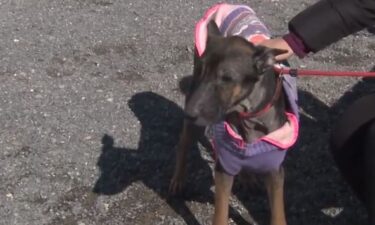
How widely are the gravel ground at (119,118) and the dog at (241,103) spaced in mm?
625

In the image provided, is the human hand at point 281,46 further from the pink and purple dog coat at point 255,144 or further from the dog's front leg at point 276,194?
the dog's front leg at point 276,194

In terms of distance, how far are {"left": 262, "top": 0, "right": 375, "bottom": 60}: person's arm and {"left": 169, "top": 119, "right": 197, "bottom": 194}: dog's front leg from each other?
101 cm

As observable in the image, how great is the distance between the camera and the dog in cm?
348

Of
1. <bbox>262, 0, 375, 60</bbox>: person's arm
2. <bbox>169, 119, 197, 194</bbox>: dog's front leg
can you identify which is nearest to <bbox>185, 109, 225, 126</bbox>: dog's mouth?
<bbox>262, 0, 375, 60</bbox>: person's arm

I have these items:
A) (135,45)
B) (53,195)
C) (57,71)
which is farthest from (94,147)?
(135,45)

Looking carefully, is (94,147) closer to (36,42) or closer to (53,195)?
(53,195)

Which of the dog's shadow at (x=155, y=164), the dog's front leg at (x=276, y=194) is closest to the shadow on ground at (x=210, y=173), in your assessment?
the dog's shadow at (x=155, y=164)

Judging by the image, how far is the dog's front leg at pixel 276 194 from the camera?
4000 millimetres

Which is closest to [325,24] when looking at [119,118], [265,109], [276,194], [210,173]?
[265,109]

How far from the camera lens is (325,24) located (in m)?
3.69

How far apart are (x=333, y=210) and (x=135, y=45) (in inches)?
106

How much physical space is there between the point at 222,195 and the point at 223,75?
776 millimetres

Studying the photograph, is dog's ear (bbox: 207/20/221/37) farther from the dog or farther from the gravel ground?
the gravel ground

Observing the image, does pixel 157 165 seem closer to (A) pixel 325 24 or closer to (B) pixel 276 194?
(B) pixel 276 194
